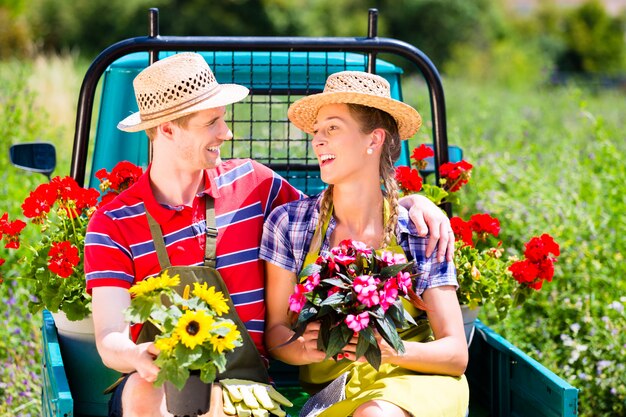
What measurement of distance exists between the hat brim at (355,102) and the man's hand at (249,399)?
97 centimetres

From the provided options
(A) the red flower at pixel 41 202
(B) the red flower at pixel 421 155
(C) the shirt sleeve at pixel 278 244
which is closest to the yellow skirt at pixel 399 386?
(C) the shirt sleeve at pixel 278 244

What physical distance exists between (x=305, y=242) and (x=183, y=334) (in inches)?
34.1

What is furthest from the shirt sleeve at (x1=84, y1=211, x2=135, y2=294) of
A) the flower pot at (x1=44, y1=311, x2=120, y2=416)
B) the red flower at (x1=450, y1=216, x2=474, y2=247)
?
the red flower at (x1=450, y1=216, x2=474, y2=247)

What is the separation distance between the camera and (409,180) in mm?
3732

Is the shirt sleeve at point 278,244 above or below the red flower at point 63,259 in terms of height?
above

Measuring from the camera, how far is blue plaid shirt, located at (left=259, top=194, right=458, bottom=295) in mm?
3277

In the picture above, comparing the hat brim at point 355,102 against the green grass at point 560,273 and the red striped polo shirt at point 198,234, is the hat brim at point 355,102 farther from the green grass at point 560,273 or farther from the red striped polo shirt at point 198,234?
the green grass at point 560,273

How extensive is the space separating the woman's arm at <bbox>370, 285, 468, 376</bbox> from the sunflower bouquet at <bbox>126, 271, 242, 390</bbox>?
617mm

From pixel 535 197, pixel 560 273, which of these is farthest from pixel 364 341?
pixel 535 197

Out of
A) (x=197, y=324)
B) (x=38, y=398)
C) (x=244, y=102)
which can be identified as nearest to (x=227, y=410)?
(x=197, y=324)

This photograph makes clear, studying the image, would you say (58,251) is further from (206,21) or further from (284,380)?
(206,21)

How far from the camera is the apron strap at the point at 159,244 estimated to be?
3.11 metres

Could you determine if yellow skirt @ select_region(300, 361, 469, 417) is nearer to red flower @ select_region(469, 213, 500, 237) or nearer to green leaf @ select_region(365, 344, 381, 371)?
green leaf @ select_region(365, 344, 381, 371)

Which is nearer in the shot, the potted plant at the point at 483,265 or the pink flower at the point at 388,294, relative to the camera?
the pink flower at the point at 388,294
